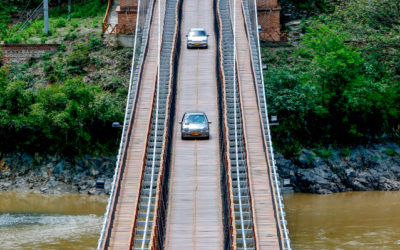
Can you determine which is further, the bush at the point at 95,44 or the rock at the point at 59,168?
the bush at the point at 95,44

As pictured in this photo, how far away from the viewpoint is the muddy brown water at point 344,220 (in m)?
32.8

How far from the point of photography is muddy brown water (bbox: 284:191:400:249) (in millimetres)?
32781

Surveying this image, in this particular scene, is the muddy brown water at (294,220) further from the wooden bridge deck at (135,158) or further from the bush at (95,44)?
the bush at (95,44)

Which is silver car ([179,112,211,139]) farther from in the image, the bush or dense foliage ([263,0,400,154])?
the bush

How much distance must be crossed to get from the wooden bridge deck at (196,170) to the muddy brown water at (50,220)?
5.83 m

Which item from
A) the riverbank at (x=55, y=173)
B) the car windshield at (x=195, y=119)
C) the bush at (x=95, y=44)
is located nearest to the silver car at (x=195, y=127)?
the car windshield at (x=195, y=119)

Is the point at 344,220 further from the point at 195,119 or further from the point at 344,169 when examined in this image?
the point at 195,119

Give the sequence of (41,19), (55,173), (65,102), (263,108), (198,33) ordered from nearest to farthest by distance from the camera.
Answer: (263,108)
(55,173)
(65,102)
(198,33)
(41,19)

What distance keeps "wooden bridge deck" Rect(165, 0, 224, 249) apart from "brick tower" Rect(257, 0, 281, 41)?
5777 mm

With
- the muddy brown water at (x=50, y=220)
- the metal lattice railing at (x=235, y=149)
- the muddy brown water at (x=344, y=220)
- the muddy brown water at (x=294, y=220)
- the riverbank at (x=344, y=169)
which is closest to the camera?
the metal lattice railing at (x=235, y=149)

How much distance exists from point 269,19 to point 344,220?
2071cm

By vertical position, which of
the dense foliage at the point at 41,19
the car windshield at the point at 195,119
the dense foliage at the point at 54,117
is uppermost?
the dense foliage at the point at 41,19

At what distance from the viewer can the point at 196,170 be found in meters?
32.1

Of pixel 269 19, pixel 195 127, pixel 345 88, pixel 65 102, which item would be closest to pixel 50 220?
pixel 195 127
